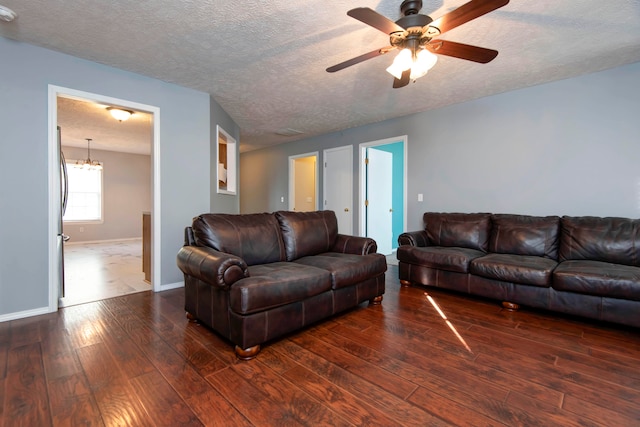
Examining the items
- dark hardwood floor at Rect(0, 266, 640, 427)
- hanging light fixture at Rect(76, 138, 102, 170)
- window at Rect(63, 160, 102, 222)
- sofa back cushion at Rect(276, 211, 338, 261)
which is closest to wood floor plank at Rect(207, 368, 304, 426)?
dark hardwood floor at Rect(0, 266, 640, 427)

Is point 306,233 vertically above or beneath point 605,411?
above

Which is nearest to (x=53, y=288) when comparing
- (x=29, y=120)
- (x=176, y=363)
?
(x=29, y=120)

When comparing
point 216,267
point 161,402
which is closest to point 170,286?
point 216,267

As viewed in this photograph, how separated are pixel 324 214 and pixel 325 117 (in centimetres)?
210

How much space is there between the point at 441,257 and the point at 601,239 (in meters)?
1.48

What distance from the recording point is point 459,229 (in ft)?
12.1

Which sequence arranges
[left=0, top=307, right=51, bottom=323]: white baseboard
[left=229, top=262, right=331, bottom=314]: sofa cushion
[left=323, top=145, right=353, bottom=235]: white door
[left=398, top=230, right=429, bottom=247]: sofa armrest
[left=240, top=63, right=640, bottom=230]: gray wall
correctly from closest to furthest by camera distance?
1. [left=229, top=262, right=331, bottom=314]: sofa cushion
2. [left=0, top=307, right=51, bottom=323]: white baseboard
3. [left=240, top=63, right=640, bottom=230]: gray wall
4. [left=398, top=230, right=429, bottom=247]: sofa armrest
5. [left=323, top=145, right=353, bottom=235]: white door

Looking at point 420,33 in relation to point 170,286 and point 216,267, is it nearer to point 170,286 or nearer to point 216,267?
point 216,267

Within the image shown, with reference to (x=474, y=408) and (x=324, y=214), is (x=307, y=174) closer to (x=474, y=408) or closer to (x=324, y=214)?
(x=324, y=214)

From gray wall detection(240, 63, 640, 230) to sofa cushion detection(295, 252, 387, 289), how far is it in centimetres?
205

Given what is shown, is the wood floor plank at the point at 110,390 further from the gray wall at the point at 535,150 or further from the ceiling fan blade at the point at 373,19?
the gray wall at the point at 535,150

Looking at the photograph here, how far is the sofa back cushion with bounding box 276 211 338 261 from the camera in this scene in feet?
9.47

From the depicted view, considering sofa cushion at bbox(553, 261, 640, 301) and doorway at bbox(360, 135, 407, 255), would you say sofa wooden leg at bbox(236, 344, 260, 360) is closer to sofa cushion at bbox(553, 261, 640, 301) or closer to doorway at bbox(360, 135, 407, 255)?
sofa cushion at bbox(553, 261, 640, 301)

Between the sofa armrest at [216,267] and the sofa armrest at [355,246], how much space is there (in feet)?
4.52
